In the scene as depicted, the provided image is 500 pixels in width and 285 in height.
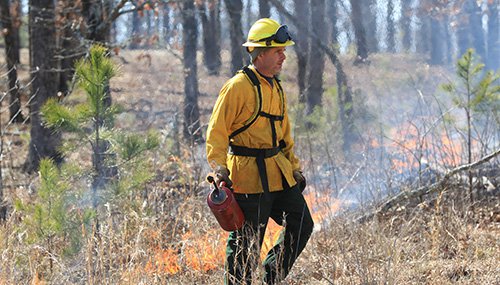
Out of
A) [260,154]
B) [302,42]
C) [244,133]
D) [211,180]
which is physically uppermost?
[302,42]

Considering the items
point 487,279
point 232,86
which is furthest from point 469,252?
point 232,86

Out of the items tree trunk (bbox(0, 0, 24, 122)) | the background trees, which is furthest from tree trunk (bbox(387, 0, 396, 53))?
tree trunk (bbox(0, 0, 24, 122))

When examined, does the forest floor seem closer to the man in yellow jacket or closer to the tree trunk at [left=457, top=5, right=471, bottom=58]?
the man in yellow jacket

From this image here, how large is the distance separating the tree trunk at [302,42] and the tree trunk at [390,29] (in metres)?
1.59

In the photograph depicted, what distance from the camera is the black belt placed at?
4.18 m

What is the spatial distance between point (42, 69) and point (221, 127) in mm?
7640

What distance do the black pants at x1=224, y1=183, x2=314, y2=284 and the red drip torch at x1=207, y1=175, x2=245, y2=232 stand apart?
3.4 inches

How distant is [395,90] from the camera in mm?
11938

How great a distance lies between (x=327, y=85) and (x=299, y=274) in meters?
7.77

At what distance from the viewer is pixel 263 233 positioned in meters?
4.27

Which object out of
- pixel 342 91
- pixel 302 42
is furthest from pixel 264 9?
pixel 342 91

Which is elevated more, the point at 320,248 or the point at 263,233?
the point at 263,233

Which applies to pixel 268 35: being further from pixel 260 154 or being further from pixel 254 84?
pixel 260 154

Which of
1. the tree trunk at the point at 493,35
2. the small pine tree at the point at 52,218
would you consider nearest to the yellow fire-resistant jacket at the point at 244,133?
the small pine tree at the point at 52,218
